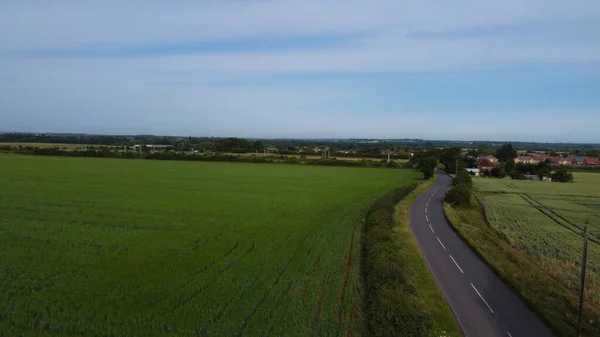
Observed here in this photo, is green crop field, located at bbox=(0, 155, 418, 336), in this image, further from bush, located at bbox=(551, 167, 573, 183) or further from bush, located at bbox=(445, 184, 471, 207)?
bush, located at bbox=(551, 167, 573, 183)

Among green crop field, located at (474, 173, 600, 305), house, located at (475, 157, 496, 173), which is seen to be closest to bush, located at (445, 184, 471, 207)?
green crop field, located at (474, 173, 600, 305)

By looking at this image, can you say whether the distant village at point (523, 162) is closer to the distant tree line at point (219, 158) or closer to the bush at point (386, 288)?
the distant tree line at point (219, 158)

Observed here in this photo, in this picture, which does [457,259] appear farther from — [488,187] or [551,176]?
[551,176]

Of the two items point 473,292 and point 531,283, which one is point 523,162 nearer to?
point 531,283

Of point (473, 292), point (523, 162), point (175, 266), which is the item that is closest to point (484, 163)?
point (523, 162)

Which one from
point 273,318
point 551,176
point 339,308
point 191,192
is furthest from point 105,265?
point 551,176

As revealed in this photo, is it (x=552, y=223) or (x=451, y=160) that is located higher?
(x=451, y=160)
